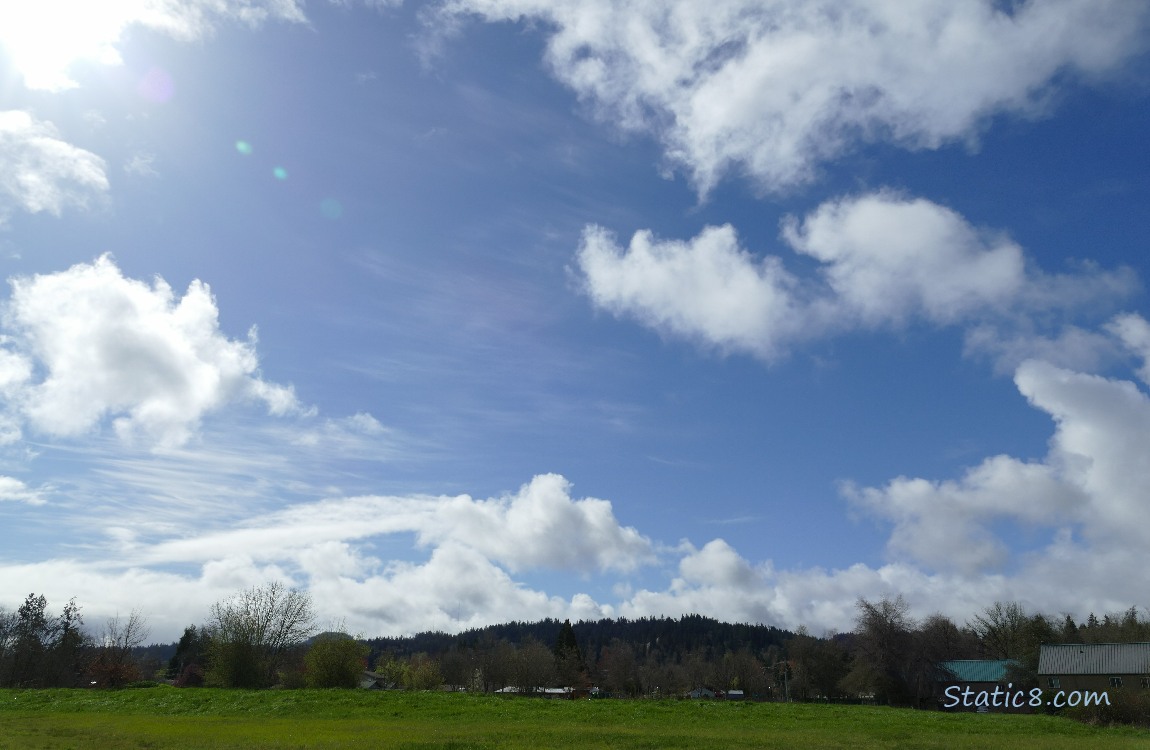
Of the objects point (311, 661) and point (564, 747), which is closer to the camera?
point (564, 747)

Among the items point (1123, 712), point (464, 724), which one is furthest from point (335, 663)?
point (1123, 712)

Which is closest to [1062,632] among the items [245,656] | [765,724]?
[765,724]

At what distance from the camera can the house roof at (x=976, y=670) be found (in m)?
91.2

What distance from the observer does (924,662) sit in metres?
86.3

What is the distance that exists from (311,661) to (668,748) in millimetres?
46795

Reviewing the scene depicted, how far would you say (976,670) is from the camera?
95062 millimetres

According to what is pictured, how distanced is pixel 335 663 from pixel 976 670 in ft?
268

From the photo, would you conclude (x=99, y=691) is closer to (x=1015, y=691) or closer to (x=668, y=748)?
(x=668, y=748)

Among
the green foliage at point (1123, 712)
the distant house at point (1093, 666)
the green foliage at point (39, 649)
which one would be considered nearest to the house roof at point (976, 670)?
the distant house at point (1093, 666)

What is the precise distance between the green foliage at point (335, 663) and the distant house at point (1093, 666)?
245 ft

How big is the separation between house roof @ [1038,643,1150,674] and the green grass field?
3471 cm

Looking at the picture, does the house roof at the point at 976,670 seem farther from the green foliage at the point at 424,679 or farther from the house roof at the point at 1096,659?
the green foliage at the point at 424,679

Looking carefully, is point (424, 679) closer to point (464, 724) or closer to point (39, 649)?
point (39, 649)

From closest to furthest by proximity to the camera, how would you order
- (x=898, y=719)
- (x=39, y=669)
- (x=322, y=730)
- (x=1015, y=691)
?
(x=322, y=730) → (x=898, y=719) → (x=1015, y=691) → (x=39, y=669)
